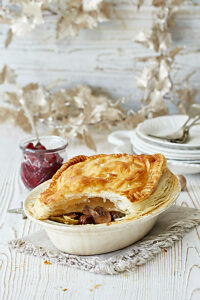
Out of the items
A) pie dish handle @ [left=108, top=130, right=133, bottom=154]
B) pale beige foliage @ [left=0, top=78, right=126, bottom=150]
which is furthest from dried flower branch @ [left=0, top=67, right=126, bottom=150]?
pie dish handle @ [left=108, top=130, right=133, bottom=154]

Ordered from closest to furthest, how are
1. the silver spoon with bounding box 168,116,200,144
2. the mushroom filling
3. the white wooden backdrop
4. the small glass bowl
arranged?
the mushroom filling < the small glass bowl < the silver spoon with bounding box 168,116,200,144 < the white wooden backdrop

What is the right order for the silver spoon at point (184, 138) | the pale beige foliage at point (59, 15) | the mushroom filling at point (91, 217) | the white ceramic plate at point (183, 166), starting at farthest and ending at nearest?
1. the pale beige foliage at point (59, 15)
2. the silver spoon at point (184, 138)
3. the white ceramic plate at point (183, 166)
4. the mushroom filling at point (91, 217)

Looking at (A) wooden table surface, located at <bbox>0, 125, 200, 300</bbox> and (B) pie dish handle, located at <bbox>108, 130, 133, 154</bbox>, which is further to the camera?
(B) pie dish handle, located at <bbox>108, 130, 133, 154</bbox>

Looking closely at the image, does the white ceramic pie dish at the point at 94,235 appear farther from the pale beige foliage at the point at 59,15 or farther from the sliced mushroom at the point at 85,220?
the pale beige foliage at the point at 59,15

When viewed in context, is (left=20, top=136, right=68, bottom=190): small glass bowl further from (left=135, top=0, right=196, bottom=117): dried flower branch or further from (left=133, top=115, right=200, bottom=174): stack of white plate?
(left=135, top=0, right=196, bottom=117): dried flower branch

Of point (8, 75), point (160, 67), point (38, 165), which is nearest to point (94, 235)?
point (38, 165)

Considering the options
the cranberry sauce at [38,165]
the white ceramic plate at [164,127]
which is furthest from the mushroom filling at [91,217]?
the white ceramic plate at [164,127]

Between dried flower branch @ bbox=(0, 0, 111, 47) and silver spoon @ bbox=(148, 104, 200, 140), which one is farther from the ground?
dried flower branch @ bbox=(0, 0, 111, 47)
